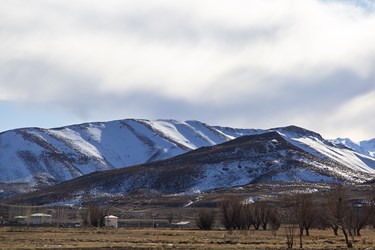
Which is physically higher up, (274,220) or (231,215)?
(231,215)

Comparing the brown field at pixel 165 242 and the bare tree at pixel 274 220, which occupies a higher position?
the bare tree at pixel 274 220

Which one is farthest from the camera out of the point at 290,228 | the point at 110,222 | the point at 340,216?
the point at 110,222

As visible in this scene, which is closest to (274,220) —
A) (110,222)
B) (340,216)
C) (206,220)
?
(206,220)

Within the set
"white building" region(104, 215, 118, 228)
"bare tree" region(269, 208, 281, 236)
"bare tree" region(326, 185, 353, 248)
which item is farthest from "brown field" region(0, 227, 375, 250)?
"white building" region(104, 215, 118, 228)

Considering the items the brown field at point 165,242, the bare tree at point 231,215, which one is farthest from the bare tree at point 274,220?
the brown field at point 165,242

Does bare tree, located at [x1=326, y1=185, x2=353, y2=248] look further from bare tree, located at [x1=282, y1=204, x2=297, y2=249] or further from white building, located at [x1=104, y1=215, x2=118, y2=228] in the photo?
white building, located at [x1=104, y1=215, x2=118, y2=228]

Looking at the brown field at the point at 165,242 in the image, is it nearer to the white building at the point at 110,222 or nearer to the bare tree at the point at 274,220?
the bare tree at the point at 274,220

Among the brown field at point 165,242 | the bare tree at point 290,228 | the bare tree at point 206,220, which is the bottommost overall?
the brown field at point 165,242

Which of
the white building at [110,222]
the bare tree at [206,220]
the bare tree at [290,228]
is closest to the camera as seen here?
the bare tree at [290,228]

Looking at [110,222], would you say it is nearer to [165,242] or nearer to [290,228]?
[165,242]

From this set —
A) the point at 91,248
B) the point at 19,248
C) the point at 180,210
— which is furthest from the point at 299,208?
the point at 180,210

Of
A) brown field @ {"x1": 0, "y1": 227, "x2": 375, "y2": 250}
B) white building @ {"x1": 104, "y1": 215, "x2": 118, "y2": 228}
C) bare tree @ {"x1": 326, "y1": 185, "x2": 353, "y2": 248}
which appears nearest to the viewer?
brown field @ {"x1": 0, "y1": 227, "x2": 375, "y2": 250}

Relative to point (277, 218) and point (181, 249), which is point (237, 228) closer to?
point (277, 218)

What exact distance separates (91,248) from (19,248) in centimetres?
545
